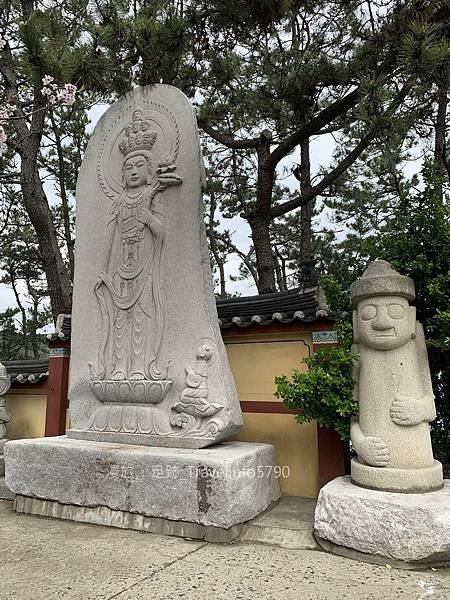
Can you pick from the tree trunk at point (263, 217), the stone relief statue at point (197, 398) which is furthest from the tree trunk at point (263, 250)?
the stone relief statue at point (197, 398)

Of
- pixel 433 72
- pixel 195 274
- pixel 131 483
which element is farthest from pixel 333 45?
pixel 131 483

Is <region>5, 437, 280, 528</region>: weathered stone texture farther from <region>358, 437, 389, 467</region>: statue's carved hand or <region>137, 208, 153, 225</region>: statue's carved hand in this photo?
<region>137, 208, 153, 225</region>: statue's carved hand

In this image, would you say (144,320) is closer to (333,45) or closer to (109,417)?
(109,417)

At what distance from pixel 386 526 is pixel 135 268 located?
3.19 metres

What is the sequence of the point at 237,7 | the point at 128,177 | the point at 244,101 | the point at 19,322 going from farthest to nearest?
1. the point at 19,322
2. the point at 244,101
3. the point at 237,7
4. the point at 128,177

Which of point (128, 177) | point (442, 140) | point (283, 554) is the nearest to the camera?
point (283, 554)

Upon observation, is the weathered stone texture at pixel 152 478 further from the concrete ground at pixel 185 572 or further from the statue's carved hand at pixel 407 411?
the statue's carved hand at pixel 407 411

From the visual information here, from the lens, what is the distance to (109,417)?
4.70 m

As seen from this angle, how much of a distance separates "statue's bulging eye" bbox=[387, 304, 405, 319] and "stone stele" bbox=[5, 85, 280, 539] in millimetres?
1503

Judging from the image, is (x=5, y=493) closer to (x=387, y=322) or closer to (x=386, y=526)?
(x=386, y=526)

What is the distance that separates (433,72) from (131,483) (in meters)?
4.67

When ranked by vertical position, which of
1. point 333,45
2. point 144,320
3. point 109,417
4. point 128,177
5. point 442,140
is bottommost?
point 109,417

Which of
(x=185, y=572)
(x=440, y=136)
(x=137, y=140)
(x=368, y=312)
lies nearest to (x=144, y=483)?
(x=185, y=572)

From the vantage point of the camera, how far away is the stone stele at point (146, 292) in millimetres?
4355
